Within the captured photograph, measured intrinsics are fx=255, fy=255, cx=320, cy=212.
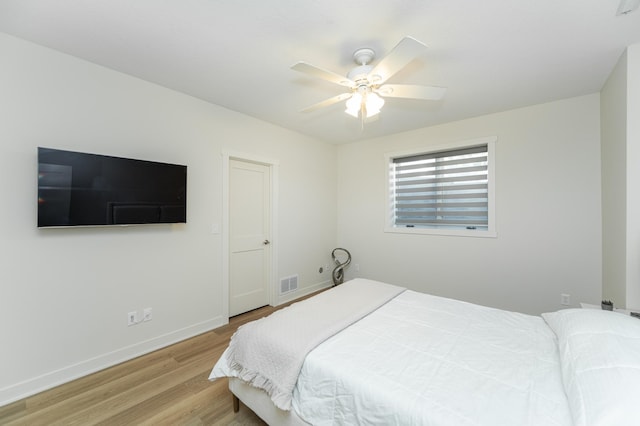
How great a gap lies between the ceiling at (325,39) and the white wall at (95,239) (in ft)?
0.90

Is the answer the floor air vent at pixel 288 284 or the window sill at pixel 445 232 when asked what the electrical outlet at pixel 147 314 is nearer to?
the floor air vent at pixel 288 284

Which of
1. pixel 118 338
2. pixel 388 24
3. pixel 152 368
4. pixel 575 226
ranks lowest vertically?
pixel 152 368

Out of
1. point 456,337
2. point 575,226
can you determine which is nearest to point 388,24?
point 456,337

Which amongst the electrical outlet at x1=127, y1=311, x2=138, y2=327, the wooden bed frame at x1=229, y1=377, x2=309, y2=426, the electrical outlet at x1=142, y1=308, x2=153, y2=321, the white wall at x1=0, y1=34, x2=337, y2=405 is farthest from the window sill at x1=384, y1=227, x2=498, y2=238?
the electrical outlet at x1=127, y1=311, x2=138, y2=327

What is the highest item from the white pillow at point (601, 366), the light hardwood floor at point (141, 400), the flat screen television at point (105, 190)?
the flat screen television at point (105, 190)

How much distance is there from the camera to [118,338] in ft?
7.41

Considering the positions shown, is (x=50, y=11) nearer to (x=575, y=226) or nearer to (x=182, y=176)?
(x=182, y=176)

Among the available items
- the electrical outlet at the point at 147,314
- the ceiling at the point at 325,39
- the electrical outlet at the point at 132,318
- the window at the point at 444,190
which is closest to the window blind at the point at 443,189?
the window at the point at 444,190

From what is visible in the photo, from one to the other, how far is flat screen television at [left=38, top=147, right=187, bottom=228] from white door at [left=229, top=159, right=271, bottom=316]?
761 millimetres

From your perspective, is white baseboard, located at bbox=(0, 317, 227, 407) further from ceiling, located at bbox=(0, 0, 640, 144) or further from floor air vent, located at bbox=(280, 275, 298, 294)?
ceiling, located at bbox=(0, 0, 640, 144)

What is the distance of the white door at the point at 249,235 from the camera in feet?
10.6

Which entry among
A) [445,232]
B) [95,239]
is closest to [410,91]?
[445,232]

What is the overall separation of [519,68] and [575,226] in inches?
72.0

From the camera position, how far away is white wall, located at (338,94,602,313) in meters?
2.71
